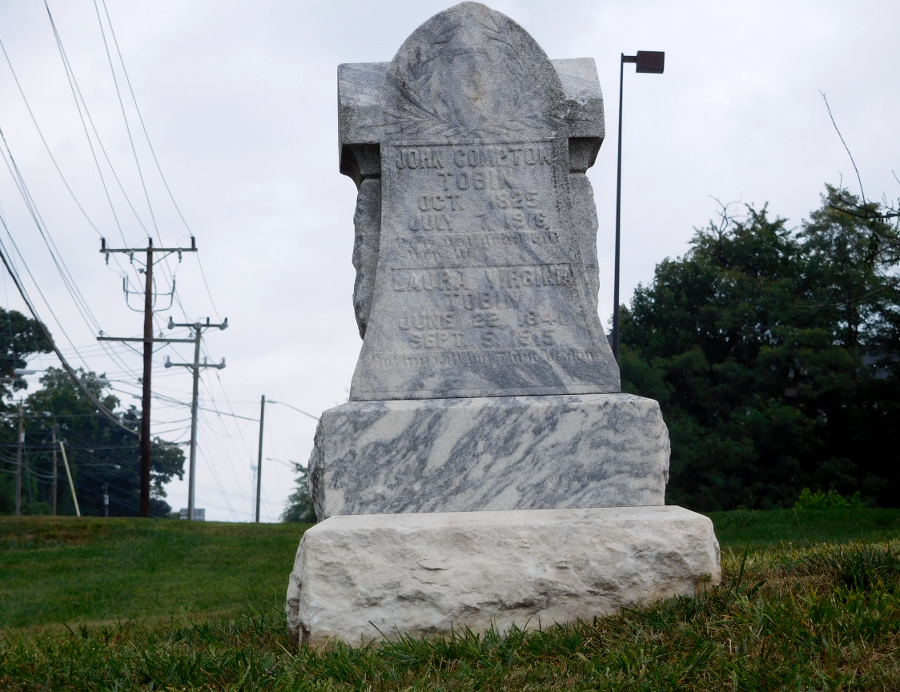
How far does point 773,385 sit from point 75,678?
2429cm

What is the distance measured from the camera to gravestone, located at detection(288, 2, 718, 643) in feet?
14.0

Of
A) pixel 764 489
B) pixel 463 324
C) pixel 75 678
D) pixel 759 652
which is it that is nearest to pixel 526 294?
pixel 463 324

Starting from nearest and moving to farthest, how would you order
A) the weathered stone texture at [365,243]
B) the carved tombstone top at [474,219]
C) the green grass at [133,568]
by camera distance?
the carved tombstone top at [474,219], the weathered stone texture at [365,243], the green grass at [133,568]

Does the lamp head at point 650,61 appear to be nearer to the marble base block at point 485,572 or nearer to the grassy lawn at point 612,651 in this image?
the grassy lawn at point 612,651

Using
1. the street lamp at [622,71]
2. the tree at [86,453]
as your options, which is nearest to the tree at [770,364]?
the street lamp at [622,71]

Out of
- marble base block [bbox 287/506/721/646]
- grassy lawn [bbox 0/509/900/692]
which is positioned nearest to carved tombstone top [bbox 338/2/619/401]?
marble base block [bbox 287/506/721/646]

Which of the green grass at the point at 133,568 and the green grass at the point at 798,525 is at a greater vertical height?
the green grass at the point at 798,525

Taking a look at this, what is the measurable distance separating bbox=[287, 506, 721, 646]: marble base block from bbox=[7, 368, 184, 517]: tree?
45390 millimetres

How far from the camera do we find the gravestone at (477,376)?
4.25 metres

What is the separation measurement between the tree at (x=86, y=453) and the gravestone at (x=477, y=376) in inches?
1764

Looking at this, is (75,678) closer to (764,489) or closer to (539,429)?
(539,429)

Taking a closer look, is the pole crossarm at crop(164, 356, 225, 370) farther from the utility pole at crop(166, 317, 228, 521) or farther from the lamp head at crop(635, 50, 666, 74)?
the lamp head at crop(635, 50, 666, 74)

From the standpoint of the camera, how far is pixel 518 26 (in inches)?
207

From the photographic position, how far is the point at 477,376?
16.1ft
